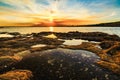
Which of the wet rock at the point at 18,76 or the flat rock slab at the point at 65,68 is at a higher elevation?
the wet rock at the point at 18,76

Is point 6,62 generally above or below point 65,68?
above

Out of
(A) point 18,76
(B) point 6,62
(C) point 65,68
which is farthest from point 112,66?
(B) point 6,62

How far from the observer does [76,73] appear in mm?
18125

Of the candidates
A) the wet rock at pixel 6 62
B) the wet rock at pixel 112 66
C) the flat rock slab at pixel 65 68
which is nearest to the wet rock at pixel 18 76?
the flat rock slab at pixel 65 68

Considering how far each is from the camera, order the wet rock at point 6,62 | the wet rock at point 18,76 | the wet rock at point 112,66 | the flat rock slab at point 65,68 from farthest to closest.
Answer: the wet rock at point 6,62 → the wet rock at point 112,66 → the flat rock slab at point 65,68 → the wet rock at point 18,76

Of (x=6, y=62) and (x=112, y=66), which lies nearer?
(x=112, y=66)

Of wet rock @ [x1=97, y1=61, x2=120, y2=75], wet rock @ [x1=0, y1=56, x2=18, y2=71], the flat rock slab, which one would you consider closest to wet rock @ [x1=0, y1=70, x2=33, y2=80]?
the flat rock slab

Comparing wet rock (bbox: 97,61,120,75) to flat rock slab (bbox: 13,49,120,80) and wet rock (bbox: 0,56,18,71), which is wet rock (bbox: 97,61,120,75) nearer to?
flat rock slab (bbox: 13,49,120,80)

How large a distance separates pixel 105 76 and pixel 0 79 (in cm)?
1185

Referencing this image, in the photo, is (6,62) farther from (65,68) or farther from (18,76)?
(65,68)

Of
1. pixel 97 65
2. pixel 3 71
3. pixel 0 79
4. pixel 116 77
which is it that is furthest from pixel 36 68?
pixel 116 77

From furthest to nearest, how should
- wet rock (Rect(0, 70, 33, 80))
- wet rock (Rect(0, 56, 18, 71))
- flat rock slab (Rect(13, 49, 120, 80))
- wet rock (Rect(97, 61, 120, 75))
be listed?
wet rock (Rect(0, 56, 18, 71))
wet rock (Rect(97, 61, 120, 75))
flat rock slab (Rect(13, 49, 120, 80))
wet rock (Rect(0, 70, 33, 80))

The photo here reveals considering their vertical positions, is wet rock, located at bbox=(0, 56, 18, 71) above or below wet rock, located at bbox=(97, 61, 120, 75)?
above

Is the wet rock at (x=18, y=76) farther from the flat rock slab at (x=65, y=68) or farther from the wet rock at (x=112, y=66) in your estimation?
the wet rock at (x=112, y=66)
